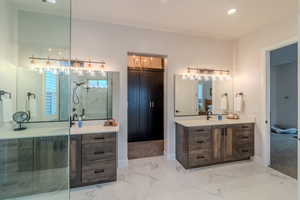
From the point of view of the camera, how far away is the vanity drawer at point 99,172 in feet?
7.68

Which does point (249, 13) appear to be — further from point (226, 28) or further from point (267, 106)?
point (267, 106)

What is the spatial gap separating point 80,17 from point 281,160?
4.80 meters

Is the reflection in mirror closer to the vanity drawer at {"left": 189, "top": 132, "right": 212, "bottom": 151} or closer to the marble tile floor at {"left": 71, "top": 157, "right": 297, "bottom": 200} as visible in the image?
the vanity drawer at {"left": 189, "top": 132, "right": 212, "bottom": 151}

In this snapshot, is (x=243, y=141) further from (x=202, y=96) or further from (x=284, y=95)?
(x=284, y=95)

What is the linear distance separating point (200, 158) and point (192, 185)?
25.9 inches

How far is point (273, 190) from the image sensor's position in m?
2.26

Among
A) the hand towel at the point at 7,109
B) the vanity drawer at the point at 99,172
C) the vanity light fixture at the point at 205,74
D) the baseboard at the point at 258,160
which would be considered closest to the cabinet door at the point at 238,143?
the baseboard at the point at 258,160

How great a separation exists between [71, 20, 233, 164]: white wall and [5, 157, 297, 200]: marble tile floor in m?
0.55

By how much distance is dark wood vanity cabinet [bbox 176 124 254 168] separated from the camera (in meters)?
2.92

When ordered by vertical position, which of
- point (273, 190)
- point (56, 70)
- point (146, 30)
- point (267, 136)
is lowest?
point (273, 190)

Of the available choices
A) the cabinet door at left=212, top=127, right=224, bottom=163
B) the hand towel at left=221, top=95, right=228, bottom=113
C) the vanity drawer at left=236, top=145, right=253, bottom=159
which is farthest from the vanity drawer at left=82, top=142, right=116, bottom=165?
the hand towel at left=221, top=95, right=228, bottom=113

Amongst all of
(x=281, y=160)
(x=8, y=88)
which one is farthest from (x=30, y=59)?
(x=281, y=160)

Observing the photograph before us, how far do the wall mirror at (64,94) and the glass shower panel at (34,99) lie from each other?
12mm

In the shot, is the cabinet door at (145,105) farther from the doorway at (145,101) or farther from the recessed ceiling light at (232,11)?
the recessed ceiling light at (232,11)
